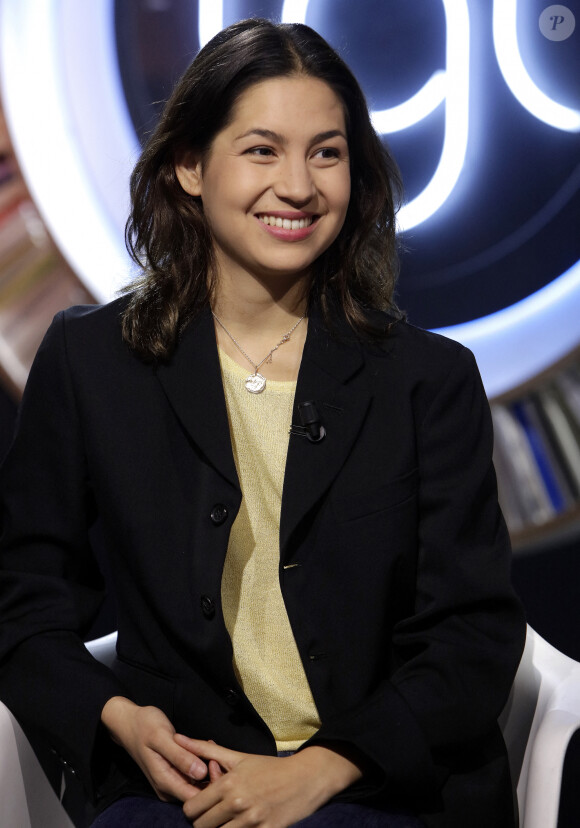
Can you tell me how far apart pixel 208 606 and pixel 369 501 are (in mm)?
289

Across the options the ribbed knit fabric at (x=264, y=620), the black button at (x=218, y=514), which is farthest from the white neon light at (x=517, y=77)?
the black button at (x=218, y=514)

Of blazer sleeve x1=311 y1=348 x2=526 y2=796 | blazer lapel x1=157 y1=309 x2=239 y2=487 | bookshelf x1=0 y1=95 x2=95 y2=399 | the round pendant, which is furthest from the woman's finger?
bookshelf x1=0 y1=95 x2=95 y2=399

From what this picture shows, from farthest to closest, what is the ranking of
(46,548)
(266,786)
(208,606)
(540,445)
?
(540,445) < (46,548) < (208,606) < (266,786)

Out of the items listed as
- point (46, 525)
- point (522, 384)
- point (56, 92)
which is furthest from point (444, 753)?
point (56, 92)

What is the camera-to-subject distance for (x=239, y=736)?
152 cm

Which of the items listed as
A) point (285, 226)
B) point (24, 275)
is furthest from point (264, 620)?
point (24, 275)

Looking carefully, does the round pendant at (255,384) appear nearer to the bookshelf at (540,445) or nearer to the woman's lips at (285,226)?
the woman's lips at (285,226)

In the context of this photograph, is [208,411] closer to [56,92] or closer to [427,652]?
[427,652]

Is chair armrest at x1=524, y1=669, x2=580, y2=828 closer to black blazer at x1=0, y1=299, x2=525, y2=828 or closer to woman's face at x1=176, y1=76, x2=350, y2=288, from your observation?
black blazer at x1=0, y1=299, x2=525, y2=828

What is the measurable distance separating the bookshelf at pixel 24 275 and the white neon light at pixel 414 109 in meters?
0.75

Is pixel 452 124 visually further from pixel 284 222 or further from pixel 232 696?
pixel 232 696

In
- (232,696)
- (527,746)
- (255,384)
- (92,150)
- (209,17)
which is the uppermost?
(209,17)

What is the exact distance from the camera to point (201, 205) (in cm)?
172

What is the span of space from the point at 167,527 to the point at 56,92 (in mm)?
1127
